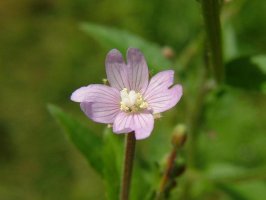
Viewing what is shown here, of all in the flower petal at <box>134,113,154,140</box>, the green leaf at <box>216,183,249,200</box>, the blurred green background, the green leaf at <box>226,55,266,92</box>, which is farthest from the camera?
the blurred green background

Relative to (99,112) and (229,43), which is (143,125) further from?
(229,43)

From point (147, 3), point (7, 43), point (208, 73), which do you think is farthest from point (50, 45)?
point (208, 73)

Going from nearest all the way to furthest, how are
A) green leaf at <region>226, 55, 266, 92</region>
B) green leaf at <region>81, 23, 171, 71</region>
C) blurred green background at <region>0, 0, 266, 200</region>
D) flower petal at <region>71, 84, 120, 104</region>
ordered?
flower petal at <region>71, 84, 120, 104</region> < green leaf at <region>226, 55, 266, 92</region> < green leaf at <region>81, 23, 171, 71</region> < blurred green background at <region>0, 0, 266, 200</region>

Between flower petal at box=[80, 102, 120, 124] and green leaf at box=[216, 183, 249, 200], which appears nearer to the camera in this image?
flower petal at box=[80, 102, 120, 124]

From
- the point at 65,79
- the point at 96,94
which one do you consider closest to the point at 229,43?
the point at 96,94

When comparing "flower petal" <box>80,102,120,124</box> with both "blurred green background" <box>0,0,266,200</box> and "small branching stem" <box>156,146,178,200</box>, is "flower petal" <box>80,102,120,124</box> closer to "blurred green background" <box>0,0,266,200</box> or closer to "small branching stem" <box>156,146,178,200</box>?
"small branching stem" <box>156,146,178,200</box>

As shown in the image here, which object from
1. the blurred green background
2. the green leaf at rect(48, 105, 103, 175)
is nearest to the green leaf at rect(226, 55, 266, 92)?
the green leaf at rect(48, 105, 103, 175)

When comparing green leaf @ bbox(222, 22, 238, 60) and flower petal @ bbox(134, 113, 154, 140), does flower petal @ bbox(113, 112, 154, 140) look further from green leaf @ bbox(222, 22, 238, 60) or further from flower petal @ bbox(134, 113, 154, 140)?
green leaf @ bbox(222, 22, 238, 60)

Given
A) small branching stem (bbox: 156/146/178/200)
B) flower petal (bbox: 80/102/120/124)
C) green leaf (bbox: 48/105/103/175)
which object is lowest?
small branching stem (bbox: 156/146/178/200)

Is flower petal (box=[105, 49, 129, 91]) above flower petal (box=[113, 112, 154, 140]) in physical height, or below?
above
